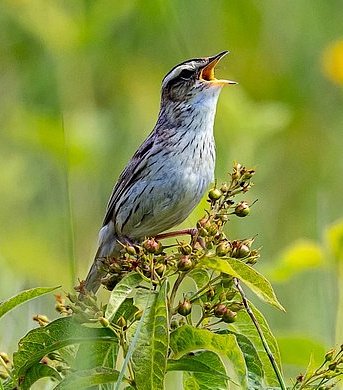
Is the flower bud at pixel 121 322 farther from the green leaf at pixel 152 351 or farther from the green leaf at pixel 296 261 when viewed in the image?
the green leaf at pixel 296 261

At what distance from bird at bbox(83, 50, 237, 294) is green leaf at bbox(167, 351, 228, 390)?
155 centimetres

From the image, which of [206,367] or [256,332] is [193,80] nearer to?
[256,332]

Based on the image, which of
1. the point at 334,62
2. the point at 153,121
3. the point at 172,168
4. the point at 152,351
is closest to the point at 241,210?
the point at 152,351

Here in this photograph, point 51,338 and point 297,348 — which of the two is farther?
point 297,348

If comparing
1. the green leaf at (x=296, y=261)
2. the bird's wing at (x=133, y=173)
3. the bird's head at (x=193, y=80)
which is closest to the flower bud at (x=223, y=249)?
the green leaf at (x=296, y=261)

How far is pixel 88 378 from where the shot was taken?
3.10 metres

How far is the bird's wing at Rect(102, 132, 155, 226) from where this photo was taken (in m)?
5.23

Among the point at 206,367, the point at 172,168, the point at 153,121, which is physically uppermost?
the point at 153,121

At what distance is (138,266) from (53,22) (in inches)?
142

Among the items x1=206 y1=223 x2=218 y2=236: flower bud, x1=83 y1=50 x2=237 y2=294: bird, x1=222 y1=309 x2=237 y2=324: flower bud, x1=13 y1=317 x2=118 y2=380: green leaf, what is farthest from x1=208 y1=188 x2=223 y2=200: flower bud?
x1=83 y1=50 x2=237 y2=294: bird

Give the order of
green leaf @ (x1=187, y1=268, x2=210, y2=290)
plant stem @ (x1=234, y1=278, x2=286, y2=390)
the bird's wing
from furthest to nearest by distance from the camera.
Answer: the bird's wing → green leaf @ (x1=187, y1=268, x2=210, y2=290) → plant stem @ (x1=234, y1=278, x2=286, y2=390)

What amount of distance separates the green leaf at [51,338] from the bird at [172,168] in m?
1.57

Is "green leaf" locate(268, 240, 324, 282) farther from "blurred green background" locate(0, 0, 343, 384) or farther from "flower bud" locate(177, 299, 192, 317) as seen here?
"flower bud" locate(177, 299, 192, 317)

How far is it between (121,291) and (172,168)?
197 centimetres
